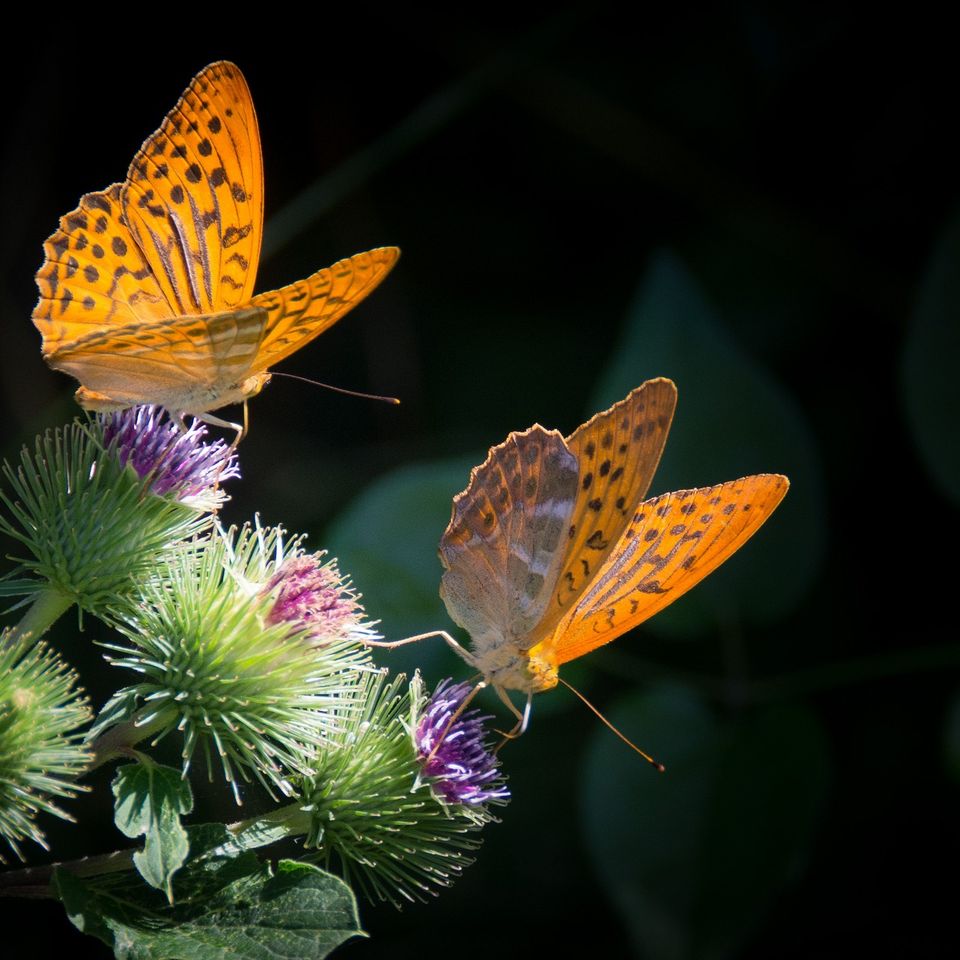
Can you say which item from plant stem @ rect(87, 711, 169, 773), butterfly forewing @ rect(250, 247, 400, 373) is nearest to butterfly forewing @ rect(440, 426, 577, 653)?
butterfly forewing @ rect(250, 247, 400, 373)

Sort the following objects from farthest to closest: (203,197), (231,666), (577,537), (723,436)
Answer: (723,436) → (577,537) → (203,197) → (231,666)

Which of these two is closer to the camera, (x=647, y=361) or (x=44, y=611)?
(x=44, y=611)

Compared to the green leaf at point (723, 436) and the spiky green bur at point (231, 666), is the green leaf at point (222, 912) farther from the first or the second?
the green leaf at point (723, 436)

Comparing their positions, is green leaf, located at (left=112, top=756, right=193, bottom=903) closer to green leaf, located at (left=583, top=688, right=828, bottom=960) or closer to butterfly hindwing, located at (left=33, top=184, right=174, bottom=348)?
butterfly hindwing, located at (left=33, top=184, right=174, bottom=348)

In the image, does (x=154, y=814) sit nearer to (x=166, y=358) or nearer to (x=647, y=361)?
(x=166, y=358)

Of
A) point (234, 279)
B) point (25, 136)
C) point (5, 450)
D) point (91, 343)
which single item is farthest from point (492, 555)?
point (25, 136)

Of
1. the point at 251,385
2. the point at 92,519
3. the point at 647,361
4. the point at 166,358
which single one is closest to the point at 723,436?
the point at 647,361

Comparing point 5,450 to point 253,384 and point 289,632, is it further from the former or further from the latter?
point 289,632
